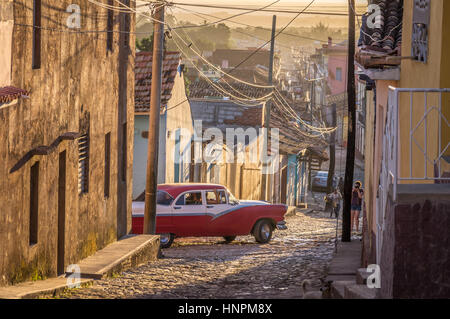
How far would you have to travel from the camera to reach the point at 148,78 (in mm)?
25609

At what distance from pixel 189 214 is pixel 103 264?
19.2 ft

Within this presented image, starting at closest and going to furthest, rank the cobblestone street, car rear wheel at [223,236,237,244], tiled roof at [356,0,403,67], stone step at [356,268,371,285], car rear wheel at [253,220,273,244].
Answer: stone step at [356,268,371,285], tiled roof at [356,0,403,67], the cobblestone street, car rear wheel at [253,220,273,244], car rear wheel at [223,236,237,244]

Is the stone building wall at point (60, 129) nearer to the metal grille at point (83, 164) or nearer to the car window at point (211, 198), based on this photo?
the metal grille at point (83, 164)

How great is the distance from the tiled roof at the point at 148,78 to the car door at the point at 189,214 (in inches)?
203

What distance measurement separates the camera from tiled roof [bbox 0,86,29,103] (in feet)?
32.0

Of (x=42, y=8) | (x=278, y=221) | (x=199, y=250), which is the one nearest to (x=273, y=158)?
(x=278, y=221)

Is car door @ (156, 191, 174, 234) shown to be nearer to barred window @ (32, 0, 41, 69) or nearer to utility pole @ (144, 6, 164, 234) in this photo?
utility pole @ (144, 6, 164, 234)

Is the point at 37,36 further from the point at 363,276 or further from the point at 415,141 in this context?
the point at 415,141

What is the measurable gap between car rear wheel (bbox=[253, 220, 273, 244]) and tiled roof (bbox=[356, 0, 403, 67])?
8514mm

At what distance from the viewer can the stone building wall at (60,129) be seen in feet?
35.7

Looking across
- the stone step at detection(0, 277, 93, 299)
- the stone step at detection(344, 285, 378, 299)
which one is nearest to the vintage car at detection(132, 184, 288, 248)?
the stone step at detection(0, 277, 93, 299)

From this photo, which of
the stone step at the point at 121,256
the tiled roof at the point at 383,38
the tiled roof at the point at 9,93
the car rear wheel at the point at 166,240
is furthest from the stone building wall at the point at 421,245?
the car rear wheel at the point at 166,240

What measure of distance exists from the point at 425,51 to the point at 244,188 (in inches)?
1055

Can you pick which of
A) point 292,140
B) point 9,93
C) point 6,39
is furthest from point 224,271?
point 292,140
